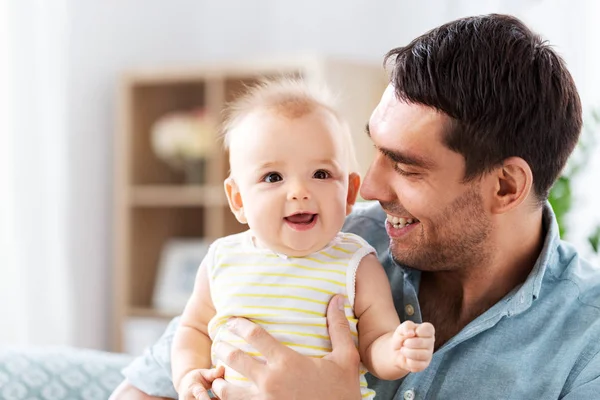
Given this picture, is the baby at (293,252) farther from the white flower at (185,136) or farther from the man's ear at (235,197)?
the white flower at (185,136)

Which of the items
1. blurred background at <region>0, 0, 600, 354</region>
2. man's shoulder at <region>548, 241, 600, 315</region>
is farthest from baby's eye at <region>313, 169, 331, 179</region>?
blurred background at <region>0, 0, 600, 354</region>

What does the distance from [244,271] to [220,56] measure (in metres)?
3.17

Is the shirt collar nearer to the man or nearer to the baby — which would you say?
the man

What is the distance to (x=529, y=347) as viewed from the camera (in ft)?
4.87

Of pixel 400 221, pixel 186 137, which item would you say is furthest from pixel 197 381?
pixel 186 137

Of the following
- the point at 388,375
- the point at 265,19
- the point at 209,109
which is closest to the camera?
the point at 388,375

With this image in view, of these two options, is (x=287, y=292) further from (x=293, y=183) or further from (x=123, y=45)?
(x=123, y=45)

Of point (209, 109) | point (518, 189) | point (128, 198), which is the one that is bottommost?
point (128, 198)

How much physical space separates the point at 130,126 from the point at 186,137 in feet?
0.97

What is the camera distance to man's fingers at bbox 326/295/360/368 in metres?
1.32

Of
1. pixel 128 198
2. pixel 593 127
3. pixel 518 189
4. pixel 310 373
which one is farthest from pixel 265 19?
pixel 310 373

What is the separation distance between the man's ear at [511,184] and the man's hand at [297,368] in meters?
0.41

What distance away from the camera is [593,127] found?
103 inches

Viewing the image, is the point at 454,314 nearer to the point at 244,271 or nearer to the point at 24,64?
the point at 244,271
